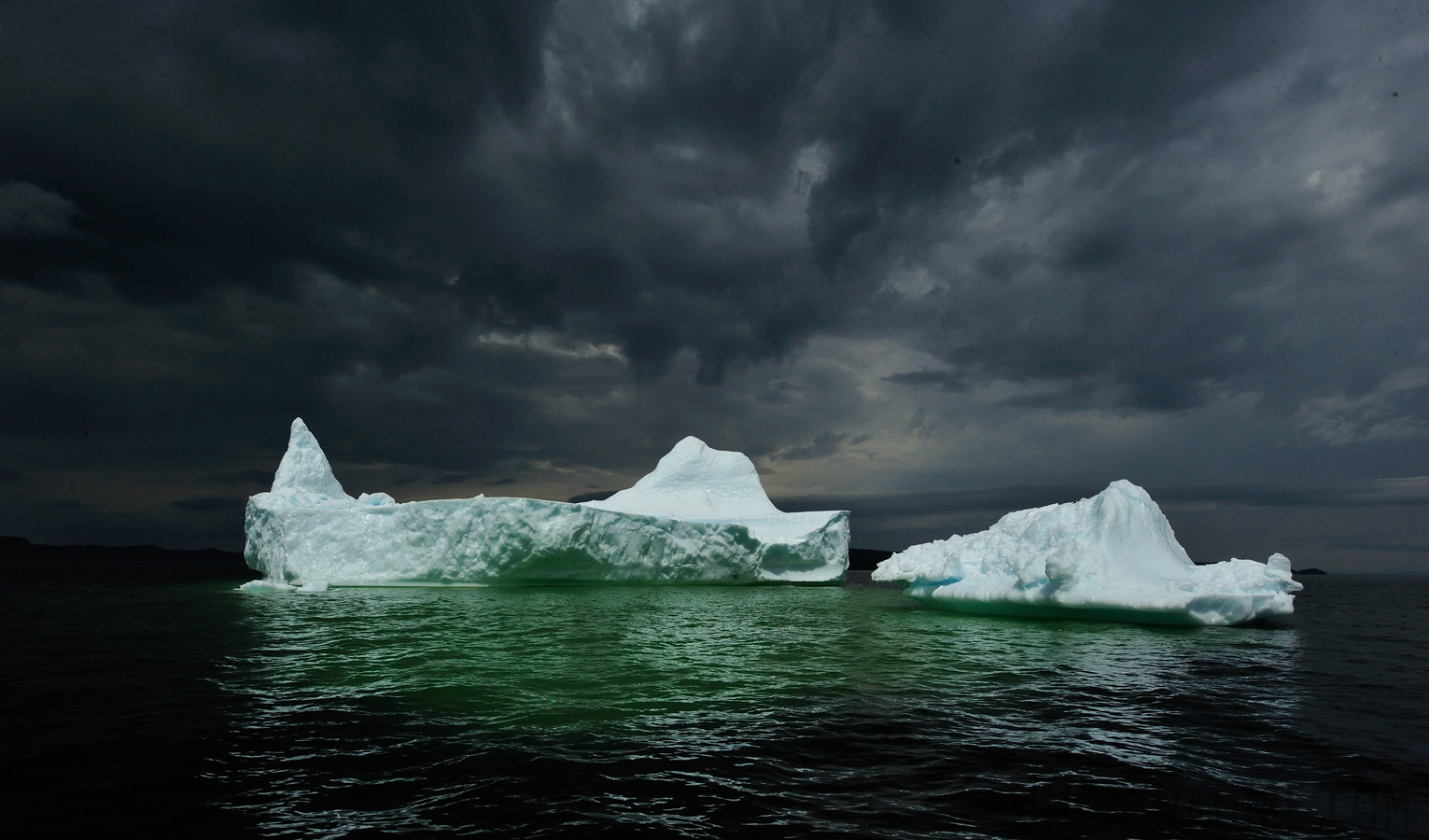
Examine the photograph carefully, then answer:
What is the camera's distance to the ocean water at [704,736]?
12.0 ft

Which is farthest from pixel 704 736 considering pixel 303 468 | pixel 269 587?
pixel 303 468

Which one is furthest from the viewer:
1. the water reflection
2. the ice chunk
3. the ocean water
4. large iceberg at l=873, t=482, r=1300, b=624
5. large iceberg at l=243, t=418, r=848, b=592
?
large iceberg at l=243, t=418, r=848, b=592

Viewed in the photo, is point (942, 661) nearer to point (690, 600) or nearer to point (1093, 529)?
point (1093, 529)

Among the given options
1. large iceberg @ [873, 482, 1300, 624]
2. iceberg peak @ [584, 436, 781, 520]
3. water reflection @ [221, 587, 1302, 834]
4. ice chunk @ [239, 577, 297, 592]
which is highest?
iceberg peak @ [584, 436, 781, 520]

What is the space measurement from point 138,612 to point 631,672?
14.0m

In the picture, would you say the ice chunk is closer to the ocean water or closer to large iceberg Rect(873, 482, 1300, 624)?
the ocean water

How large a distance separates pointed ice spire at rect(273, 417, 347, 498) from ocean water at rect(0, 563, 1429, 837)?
44.9 feet

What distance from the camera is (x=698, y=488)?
33.8m

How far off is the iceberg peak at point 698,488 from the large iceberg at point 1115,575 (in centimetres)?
1761

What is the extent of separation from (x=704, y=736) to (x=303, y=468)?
79.9 feet

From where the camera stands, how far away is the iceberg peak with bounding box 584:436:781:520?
3241 cm

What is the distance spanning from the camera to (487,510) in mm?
22391

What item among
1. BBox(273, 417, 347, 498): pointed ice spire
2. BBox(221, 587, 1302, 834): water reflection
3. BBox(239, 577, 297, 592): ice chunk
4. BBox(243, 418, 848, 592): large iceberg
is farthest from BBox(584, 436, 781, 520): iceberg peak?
BBox(221, 587, 1302, 834): water reflection

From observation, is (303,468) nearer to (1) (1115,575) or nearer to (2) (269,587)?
(2) (269,587)
